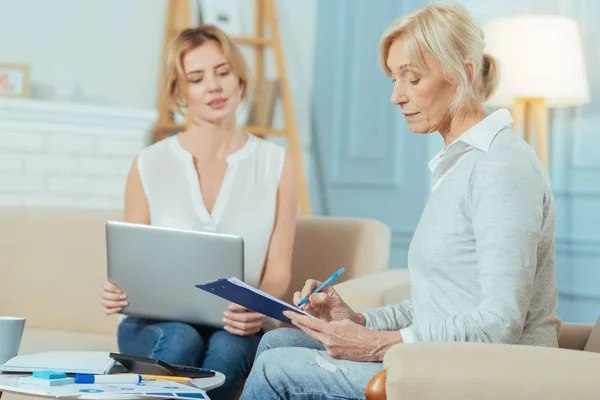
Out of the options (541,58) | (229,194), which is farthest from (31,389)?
(541,58)

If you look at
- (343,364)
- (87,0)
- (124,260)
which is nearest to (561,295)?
(124,260)

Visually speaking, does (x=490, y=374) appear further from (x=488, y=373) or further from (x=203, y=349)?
(x=203, y=349)

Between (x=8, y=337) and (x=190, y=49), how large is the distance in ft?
3.45

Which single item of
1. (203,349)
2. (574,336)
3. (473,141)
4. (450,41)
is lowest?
(203,349)

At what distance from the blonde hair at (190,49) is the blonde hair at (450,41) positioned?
0.93 meters

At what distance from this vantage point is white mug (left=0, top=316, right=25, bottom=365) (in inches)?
67.6

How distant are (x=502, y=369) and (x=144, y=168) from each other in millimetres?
1466

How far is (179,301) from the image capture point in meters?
2.15

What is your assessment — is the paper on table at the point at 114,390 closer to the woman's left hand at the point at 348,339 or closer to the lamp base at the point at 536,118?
the woman's left hand at the point at 348,339

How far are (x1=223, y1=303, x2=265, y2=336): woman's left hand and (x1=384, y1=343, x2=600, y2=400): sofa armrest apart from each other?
896mm

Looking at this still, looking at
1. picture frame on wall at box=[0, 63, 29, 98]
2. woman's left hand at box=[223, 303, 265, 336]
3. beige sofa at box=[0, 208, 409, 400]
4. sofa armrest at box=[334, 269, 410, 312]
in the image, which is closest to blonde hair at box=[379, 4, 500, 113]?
sofa armrest at box=[334, 269, 410, 312]

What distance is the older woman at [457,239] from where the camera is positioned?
143 centimetres

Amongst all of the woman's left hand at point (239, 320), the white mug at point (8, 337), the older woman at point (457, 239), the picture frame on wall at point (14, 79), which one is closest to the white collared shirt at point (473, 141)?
the older woman at point (457, 239)

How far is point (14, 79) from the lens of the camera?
4.19m
